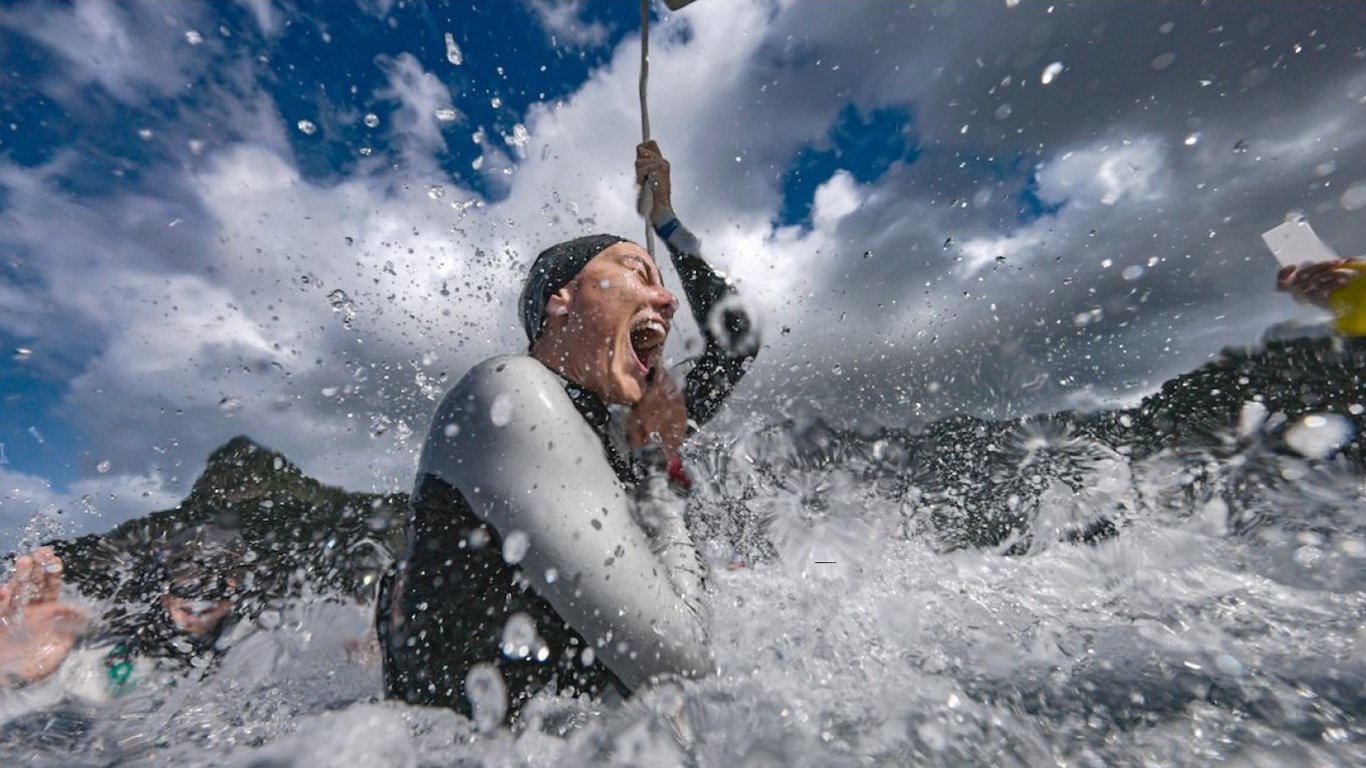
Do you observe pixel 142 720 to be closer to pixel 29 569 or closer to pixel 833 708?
pixel 833 708

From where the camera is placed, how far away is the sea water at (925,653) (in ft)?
4.37

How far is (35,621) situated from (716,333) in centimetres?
560

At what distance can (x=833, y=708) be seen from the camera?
1.53 metres

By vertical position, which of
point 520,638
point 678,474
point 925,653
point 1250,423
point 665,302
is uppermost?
point 665,302

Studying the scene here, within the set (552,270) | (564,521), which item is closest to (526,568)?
(564,521)

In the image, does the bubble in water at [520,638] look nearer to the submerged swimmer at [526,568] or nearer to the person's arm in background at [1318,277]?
the submerged swimmer at [526,568]

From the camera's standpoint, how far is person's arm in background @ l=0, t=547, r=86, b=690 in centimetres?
389

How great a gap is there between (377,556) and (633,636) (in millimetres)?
2983

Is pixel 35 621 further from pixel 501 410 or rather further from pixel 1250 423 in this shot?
pixel 1250 423

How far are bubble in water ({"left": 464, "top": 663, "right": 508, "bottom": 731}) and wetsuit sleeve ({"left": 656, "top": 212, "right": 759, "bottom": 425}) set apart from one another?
81.4 inches

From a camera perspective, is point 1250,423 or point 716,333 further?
point 1250,423

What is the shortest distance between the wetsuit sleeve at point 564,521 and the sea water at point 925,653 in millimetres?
172

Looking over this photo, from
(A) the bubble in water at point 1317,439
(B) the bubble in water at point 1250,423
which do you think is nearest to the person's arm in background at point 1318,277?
(A) the bubble in water at point 1317,439

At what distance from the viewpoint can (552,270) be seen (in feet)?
8.46
